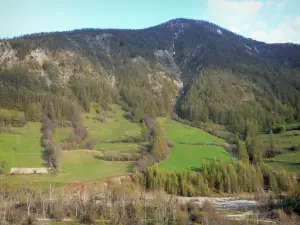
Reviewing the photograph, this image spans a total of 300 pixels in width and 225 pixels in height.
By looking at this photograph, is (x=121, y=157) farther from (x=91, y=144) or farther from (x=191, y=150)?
(x=191, y=150)

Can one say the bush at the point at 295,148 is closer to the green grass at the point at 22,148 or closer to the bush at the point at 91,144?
the bush at the point at 91,144

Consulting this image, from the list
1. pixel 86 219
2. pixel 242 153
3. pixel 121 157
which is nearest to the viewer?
pixel 86 219

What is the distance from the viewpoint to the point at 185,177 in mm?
90500

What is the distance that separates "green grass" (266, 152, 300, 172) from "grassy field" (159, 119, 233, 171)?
44.3 feet

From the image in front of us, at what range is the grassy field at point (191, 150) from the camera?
338ft

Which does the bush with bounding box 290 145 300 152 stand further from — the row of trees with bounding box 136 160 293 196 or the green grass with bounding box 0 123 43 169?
the green grass with bounding box 0 123 43 169

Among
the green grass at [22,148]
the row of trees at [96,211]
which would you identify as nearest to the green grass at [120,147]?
the green grass at [22,148]

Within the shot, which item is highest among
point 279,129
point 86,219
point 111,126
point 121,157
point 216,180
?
point 111,126

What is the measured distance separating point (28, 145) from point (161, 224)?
6732 centimetres

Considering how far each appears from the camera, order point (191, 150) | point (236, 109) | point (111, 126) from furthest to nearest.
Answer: point (236, 109) < point (111, 126) < point (191, 150)

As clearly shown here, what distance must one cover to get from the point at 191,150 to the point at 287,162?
99.9ft

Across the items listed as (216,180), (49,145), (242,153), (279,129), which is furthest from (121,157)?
(279,129)

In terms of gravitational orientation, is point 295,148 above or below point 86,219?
above

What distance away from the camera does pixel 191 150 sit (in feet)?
382
